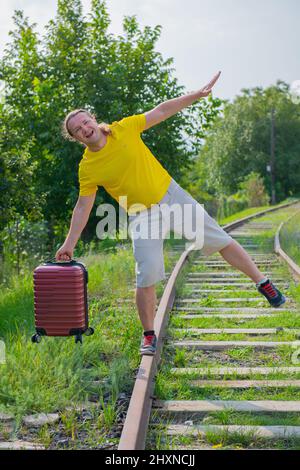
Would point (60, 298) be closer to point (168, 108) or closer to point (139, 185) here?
point (139, 185)

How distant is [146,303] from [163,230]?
52 centimetres

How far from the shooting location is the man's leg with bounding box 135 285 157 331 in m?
4.48

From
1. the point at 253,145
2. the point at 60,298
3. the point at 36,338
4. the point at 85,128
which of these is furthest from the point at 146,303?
the point at 253,145

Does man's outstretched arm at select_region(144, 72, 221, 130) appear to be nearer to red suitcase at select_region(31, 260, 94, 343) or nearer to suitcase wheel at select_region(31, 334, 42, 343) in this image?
red suitcase at select_region(31, 260, 94, 343)

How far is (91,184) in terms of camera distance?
171 inches

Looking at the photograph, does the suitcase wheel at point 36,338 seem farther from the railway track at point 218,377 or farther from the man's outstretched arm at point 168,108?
the man's outstretched arm at point 168,108

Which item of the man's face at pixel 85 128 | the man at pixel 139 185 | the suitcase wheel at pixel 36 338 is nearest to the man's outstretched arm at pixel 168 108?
the man at pixel 139 185

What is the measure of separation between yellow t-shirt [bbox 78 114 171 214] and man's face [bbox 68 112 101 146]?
0.36 feet

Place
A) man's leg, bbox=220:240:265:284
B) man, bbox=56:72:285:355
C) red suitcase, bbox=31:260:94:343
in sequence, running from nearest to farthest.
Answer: red suitcase, bbox=31:260:94:343
man, bbox=56:72:285:355
man's leg, bbox=220:240:265:284

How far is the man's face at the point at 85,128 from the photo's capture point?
4.16m

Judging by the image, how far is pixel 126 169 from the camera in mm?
4285

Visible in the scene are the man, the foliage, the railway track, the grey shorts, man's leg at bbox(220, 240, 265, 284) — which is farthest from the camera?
the foliage

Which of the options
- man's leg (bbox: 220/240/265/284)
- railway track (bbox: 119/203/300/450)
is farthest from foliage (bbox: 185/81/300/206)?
man's leg (bbox: 220/240/265/284)
